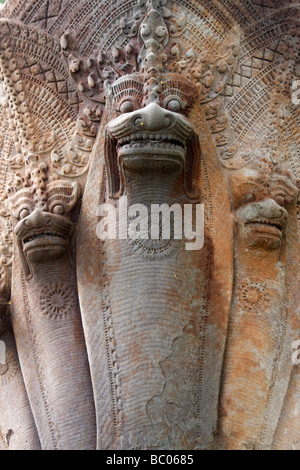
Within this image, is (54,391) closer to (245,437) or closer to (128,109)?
(245,437)

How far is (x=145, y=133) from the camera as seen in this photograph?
11.7ft

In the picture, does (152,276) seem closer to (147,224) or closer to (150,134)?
(147,224)

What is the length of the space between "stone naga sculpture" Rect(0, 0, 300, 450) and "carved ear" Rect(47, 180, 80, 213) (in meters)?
0.01

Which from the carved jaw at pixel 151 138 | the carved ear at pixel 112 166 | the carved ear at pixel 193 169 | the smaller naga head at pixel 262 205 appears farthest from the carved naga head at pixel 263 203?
the carved ear at pixel 112 166

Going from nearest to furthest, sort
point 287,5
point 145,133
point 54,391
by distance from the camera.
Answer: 1. point 145,133
2. point 54,391
3. point 287,5

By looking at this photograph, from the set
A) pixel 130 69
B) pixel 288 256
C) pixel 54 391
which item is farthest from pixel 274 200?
pixel 54 391

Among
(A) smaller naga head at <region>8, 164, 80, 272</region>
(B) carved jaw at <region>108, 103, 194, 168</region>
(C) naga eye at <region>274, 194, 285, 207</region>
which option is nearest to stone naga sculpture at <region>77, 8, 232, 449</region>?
(B) carved jaw at <region>108, 103, 194, 168</region>

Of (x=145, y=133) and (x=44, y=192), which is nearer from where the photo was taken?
(x=145, y=133)

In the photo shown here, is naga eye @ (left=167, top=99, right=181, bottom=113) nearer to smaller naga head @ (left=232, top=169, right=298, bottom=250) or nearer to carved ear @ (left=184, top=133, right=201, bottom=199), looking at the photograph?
carved ear @ (left=184, top=133, right=201, bottom=199)

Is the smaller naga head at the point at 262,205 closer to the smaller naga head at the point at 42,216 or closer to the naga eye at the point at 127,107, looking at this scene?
the naga eye at the point at 127,107

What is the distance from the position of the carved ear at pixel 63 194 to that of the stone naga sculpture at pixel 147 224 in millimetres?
11

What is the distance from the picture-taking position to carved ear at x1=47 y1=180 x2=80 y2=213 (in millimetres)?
3865

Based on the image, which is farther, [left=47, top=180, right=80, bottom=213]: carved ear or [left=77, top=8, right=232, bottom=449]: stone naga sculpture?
[left=47, top=180, right=80, bottom=213]: carved ear

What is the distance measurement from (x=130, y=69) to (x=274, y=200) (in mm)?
1054
